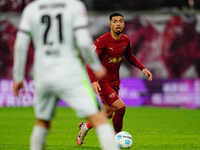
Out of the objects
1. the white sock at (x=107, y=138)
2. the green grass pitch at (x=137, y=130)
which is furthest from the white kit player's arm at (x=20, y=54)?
the green grass pitch at (x=137, y=130)

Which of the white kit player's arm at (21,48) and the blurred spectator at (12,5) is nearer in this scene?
the white kit player's arm at (21,48)

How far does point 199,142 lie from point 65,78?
5.25m

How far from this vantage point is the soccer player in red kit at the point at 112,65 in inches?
432

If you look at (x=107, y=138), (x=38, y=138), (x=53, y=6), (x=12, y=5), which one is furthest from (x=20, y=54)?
(x=12, y=5)

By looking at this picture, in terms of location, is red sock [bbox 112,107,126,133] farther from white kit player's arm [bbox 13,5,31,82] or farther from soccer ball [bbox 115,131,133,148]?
white kit player's arm [bbox 13,5,31,82]

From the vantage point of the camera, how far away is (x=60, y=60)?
6773mm

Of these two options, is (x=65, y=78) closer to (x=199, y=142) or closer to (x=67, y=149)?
(x=67, y=149)

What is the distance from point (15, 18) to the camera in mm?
26438

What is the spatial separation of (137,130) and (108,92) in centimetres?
311

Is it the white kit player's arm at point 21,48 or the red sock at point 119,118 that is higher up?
the white kit player's arm at point 21,48

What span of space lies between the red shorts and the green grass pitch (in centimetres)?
85

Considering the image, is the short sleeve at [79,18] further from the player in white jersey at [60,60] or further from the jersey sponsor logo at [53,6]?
the jersey sponsor logo at [53,6]

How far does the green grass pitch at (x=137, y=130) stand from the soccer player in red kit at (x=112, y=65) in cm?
61

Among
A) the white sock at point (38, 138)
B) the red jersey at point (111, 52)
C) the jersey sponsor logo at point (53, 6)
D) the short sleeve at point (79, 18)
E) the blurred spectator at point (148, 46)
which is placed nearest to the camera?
the short sleeve at point (79, 18)
